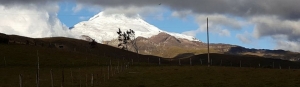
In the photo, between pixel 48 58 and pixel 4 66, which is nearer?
pixel 4 66

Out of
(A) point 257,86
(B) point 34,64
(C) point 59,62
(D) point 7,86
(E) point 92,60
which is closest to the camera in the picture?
(A) point 257,86

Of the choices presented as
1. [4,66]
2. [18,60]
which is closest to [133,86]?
[4,66]

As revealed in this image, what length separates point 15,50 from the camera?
124 m

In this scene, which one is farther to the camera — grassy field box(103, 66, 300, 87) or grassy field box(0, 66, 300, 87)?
grassy field box(0, 66, 300, 87)

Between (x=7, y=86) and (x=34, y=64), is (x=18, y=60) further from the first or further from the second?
(x=7, y=86)

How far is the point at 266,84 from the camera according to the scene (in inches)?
2167

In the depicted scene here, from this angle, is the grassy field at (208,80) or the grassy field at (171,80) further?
the grassy field at (171,80)

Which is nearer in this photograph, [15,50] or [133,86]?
[133,86]

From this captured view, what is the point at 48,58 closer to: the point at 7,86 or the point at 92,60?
the point at 92,60

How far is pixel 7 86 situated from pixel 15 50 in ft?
232

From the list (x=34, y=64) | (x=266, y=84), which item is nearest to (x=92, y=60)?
(x=34, y=64)

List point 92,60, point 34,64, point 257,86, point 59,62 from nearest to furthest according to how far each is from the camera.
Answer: point 257,86, point 34,64, point 59,62, point 92,60

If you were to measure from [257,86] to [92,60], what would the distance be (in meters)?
77.0

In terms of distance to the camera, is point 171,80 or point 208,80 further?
point 171,80
